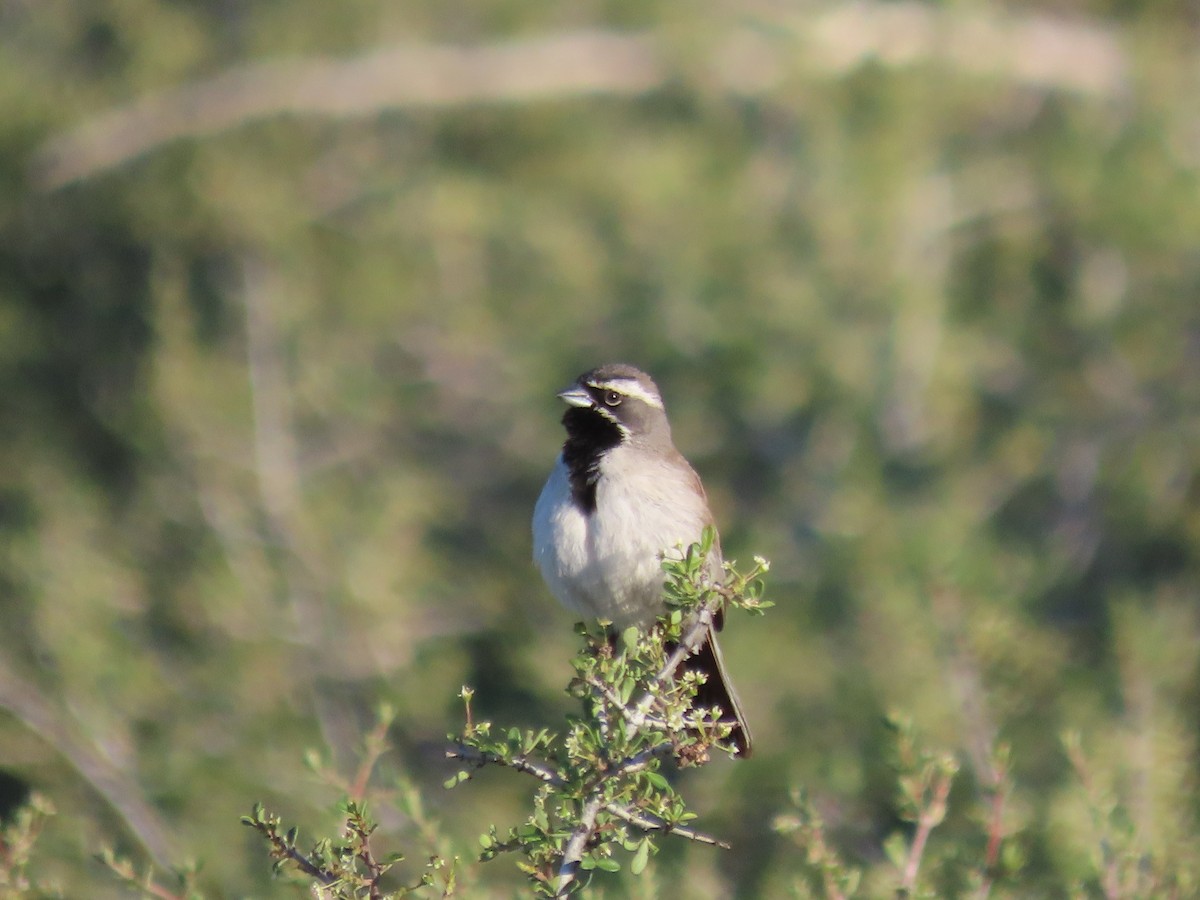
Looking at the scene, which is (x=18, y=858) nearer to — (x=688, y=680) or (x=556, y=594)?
(x=688, y=680)

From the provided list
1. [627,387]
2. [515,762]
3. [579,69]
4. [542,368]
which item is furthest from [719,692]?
[579,69]

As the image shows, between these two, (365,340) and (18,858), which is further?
(365,340)

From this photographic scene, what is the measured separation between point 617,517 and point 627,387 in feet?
2.36

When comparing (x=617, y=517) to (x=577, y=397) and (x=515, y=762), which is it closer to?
(x=577, y=397)

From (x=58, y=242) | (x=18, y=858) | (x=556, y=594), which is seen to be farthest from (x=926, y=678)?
(x=58, y=242)

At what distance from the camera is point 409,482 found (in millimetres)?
13102

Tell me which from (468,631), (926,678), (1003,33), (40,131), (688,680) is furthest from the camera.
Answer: (40,131)

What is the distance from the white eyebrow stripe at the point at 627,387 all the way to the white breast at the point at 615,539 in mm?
347

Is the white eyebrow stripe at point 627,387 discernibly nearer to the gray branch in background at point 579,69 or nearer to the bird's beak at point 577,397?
the bird's beak at point 577,397

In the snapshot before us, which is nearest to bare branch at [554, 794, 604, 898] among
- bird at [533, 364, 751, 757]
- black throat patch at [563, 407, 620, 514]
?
bird at [533, 364, 751, 757]

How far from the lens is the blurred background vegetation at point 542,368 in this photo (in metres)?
9.97

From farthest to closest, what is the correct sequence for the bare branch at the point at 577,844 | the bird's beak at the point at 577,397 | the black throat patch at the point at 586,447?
the bird's beak at the point at 577,397, the black throat patch at the point at 586,447, the bare branch at the point at 577,844

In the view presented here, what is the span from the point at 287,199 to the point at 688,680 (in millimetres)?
11580

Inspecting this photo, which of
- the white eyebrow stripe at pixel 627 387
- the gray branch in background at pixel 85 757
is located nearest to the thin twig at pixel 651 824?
the white eyebrow stripe at pixel 627 387
